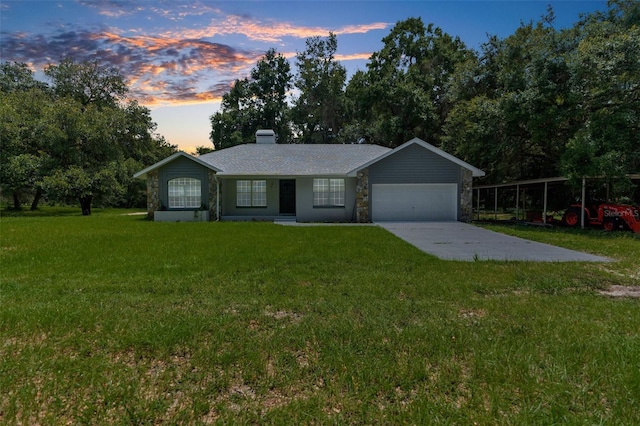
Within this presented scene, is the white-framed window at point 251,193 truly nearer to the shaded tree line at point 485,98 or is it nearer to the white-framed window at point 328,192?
the white-framed window at point 328,192

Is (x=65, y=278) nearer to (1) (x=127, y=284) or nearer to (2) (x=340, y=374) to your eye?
(1) (x=127, y=284)

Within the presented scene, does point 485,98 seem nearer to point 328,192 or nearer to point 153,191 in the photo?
point 328,192

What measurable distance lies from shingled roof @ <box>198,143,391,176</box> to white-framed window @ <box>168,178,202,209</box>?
1363 mm

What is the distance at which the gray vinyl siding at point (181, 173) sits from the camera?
56.7 feet

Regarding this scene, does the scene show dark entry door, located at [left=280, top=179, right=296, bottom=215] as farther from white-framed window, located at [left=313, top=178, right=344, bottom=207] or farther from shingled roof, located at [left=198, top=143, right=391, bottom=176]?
white-framed window, located at [left=313, top=178, right=344, bottom=207]

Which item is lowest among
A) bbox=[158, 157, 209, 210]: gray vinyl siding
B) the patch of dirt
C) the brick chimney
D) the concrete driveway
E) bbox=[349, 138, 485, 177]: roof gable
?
the patch of dirt

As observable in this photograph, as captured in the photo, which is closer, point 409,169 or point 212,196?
point 409,169

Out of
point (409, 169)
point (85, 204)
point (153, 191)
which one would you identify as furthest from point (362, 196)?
point (85, 204)

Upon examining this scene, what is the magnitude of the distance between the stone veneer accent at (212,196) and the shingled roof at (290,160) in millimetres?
563

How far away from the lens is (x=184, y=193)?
687 inches

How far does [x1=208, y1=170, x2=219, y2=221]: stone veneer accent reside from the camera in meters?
17.3

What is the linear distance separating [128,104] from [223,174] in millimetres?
18204

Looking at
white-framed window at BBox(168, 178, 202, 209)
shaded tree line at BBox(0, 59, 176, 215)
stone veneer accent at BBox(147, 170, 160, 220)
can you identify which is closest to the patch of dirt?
white-framed window at BBox(168, 178, 202, 209)

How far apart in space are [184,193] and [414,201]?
1172 centimetres
